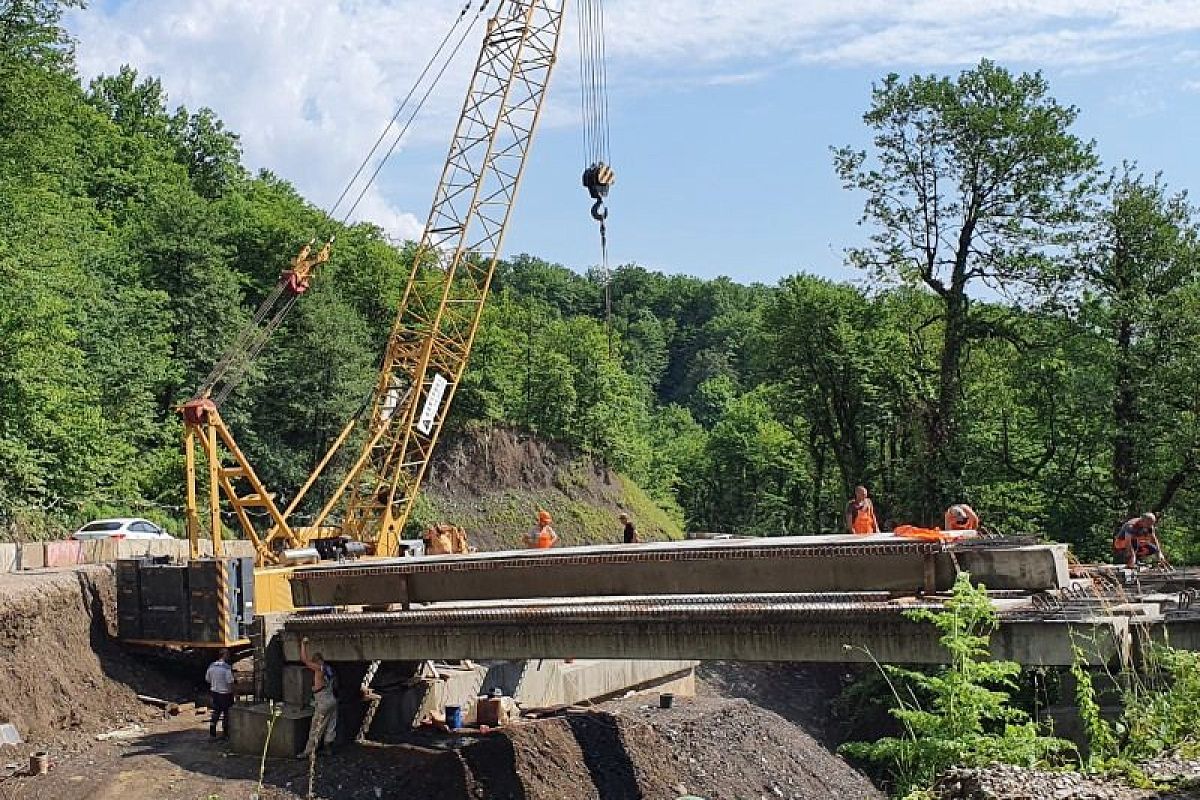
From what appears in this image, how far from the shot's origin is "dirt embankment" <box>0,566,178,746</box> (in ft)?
63.0

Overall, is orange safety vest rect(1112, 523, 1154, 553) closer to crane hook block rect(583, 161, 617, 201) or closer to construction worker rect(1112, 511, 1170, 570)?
construction worker rect(1112, 511, 1170, 570)

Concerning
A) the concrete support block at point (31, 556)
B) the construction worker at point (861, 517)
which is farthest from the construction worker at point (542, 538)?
the concrete support block at point (31, 556)

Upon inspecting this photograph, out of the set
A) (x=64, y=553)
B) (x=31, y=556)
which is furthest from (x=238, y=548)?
(x=31, y=556)

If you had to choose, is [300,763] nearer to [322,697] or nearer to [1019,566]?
[322,697]

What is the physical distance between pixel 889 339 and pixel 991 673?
32.1 metres

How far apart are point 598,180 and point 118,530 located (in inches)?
578

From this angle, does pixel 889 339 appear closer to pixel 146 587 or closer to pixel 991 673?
pixel 146 587

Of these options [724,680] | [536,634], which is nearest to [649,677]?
[724,680]

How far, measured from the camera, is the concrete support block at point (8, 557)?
24.1 meters

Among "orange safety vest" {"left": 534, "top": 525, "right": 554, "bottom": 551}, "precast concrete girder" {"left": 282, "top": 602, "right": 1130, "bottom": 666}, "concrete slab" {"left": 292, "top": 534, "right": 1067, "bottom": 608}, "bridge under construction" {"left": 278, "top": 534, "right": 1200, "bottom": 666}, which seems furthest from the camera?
"orange safety vest" {"left": 534, "top": 525, "right": 554, "bottom": 551}

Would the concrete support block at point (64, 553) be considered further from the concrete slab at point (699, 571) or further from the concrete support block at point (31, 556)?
the concrete slab at point (699, 571)

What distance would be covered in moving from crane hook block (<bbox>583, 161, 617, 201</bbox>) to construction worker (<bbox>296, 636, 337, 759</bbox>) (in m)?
13.2

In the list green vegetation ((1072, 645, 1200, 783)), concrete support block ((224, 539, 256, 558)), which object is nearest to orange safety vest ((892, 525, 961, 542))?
green vegetation ((1072, 645, 1200, 783))

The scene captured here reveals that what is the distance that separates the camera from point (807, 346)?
133 feet
